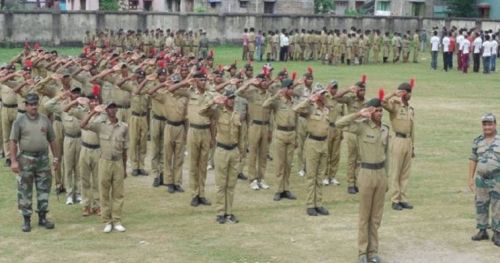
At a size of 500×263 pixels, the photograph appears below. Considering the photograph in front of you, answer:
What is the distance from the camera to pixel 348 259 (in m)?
9.19

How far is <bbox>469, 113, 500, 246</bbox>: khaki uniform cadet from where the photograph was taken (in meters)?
9.66

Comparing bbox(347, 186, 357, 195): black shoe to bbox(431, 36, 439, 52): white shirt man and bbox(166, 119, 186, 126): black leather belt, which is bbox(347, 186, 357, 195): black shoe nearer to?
bbox(166, 119, 186, 126): black leather belt

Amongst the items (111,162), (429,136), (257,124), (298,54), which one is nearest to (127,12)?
(298,54)

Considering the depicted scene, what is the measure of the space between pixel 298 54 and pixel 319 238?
23.7 m

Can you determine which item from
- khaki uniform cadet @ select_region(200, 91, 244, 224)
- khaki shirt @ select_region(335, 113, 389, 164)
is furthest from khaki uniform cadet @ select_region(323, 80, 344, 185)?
khaki shirt @ select_region(335, 113, 389, 164)

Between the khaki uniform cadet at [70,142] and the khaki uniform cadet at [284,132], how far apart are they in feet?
9.57

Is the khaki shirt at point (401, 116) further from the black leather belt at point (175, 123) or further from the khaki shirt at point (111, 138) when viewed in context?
the khaki shirt at point (111, 138)

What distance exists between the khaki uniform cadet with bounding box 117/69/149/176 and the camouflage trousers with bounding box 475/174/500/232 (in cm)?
614

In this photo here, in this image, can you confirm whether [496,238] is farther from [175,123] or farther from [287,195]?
[175,123]

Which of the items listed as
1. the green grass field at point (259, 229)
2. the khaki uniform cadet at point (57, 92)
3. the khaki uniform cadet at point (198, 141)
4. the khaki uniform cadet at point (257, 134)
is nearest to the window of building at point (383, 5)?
the green grass field at point (259, 229)

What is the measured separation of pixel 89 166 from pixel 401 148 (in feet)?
15.2

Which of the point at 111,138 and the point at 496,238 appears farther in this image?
the point at 111,138

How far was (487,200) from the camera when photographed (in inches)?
388

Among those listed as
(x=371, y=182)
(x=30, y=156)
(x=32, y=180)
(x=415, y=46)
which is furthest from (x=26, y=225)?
(x=415, y=46)
